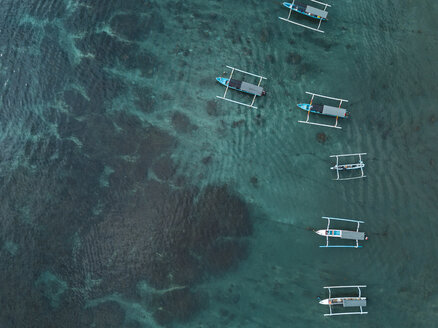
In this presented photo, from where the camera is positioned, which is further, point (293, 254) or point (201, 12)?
point (201, 12)

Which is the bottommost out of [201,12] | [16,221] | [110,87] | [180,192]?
[16,221]

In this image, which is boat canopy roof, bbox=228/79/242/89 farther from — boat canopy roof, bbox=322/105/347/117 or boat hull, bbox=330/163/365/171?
boat hull, bbox=330/163/365/171

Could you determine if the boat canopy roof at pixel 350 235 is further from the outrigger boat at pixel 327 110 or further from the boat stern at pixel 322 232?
the outrigger boat at pixel 327 110

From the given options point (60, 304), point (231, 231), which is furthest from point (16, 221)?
point (231, 231)

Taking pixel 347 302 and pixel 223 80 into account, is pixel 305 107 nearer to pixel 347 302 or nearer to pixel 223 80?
pixel 223 80

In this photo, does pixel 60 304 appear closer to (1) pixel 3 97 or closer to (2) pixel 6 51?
(1) pixel 3 97

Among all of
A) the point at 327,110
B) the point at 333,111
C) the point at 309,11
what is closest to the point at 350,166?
the point at 333,111
